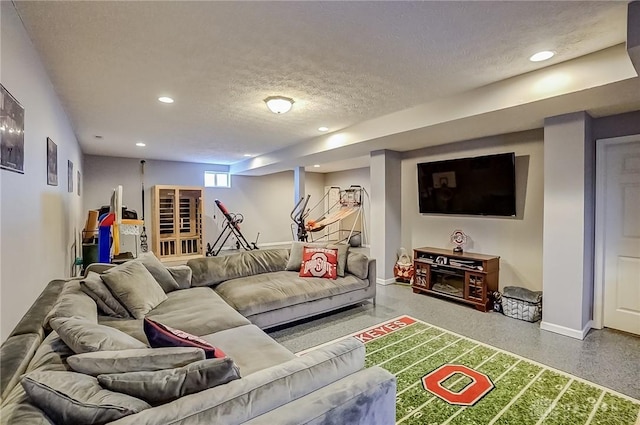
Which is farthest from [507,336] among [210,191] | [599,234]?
[210,191]

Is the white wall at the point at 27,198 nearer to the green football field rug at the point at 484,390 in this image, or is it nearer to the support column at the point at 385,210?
the green football field rug at the point at 484,390

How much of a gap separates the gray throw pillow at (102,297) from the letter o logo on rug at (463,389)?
7.76ft

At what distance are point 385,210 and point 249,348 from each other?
3.61 meters

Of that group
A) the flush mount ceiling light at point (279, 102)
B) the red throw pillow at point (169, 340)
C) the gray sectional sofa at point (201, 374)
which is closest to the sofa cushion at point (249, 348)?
the gray sectional sofa at point (201, 374)

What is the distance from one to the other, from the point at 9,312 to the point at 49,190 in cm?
135

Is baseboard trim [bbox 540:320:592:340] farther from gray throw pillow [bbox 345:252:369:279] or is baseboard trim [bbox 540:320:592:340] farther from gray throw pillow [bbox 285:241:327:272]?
gray throw pillow [bbox 285:241:327:272]

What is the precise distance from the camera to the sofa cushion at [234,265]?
11.2 feet

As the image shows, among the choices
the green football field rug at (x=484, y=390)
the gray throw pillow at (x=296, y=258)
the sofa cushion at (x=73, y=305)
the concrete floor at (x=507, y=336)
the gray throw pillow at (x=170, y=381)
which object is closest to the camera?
the gray throw pillow at (x=170, y=381)

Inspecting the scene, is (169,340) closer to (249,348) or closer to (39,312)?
(249,348)

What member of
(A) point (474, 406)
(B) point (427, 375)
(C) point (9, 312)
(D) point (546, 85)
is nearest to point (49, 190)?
(C) point (9, 312)

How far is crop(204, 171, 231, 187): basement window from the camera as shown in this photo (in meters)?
8.70

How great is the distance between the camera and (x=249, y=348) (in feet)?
6.30

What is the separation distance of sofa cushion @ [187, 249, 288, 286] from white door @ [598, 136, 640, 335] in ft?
11.7

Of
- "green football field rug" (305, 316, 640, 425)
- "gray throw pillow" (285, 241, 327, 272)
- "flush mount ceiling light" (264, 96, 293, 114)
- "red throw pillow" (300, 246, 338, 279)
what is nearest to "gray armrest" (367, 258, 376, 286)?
"red throw pillow" (300, 246, 338, 279)
